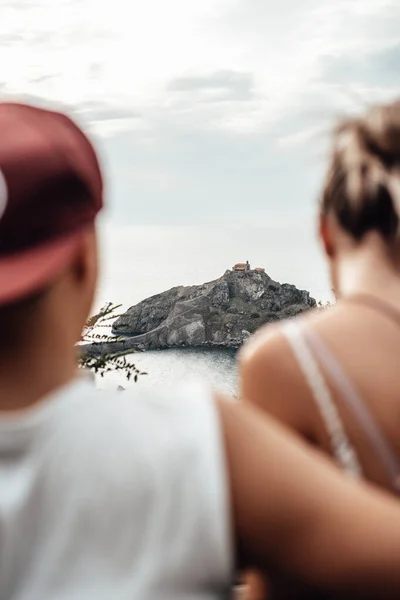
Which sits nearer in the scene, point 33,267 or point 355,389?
point 33,267

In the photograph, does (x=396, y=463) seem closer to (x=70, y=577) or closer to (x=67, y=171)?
(x=70, y=577)

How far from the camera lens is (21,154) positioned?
3.83ft

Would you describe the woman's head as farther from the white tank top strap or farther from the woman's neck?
the white tank top strap

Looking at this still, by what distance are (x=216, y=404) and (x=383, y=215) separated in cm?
57

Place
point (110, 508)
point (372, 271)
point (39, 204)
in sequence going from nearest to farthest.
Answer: point (110, 508), point (39, 204), point (372, 271)

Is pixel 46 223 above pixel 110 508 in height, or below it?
above

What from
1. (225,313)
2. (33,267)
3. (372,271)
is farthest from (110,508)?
(225,313)

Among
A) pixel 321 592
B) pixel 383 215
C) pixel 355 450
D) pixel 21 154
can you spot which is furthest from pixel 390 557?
pixel 21 154

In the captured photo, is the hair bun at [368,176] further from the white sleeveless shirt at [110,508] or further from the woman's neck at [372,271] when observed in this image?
the white sleeveless shirt at [110,508]

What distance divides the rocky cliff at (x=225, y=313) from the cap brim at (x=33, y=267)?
10871 centimetres

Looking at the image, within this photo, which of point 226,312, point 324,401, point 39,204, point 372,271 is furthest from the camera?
point 226,312

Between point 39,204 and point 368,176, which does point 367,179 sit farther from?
point 39,204

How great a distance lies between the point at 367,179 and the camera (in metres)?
1.45

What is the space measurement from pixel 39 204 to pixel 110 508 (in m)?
0.44
